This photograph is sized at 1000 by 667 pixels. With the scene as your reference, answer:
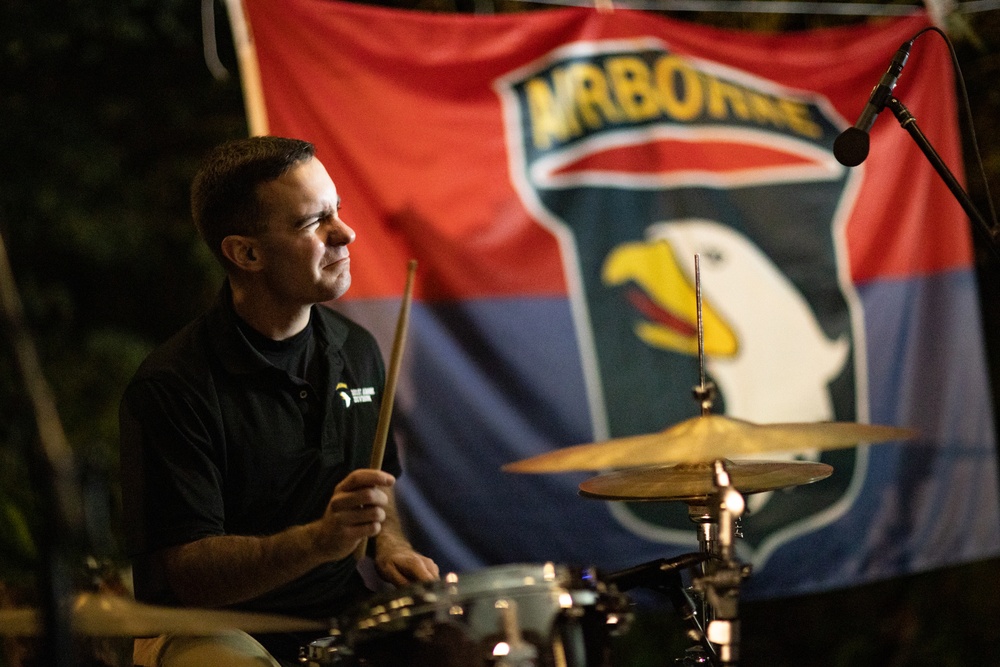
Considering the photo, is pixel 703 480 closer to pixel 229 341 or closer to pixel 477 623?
pixel 477 623

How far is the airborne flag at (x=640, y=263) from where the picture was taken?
2766 millimetres

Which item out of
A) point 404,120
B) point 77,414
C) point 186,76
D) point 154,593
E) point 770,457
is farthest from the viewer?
point 186,76

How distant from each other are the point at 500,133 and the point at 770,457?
3.68 ft

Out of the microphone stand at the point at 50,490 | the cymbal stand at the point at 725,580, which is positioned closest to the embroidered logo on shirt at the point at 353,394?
the cymbal stand at the point at 725,580

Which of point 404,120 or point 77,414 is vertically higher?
point 404,120

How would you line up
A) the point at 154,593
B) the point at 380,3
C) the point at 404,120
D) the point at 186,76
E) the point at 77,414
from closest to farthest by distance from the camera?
the point at 154,593 < the point at 404,120 < the point at 77,414 < the point at 380,3 < the point at 186,76

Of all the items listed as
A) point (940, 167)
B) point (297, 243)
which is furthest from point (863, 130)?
point (297, 243)

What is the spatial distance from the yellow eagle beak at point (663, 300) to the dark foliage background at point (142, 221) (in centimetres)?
125

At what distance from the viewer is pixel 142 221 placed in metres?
4.53

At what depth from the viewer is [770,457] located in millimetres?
3014


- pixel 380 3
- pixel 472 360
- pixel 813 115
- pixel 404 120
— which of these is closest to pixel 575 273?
pixel 472 360

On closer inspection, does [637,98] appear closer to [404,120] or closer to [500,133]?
[500,133]

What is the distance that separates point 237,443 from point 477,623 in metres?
0.64

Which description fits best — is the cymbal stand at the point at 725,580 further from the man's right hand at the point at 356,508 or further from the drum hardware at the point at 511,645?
the man's right hand at the point at 356,508
